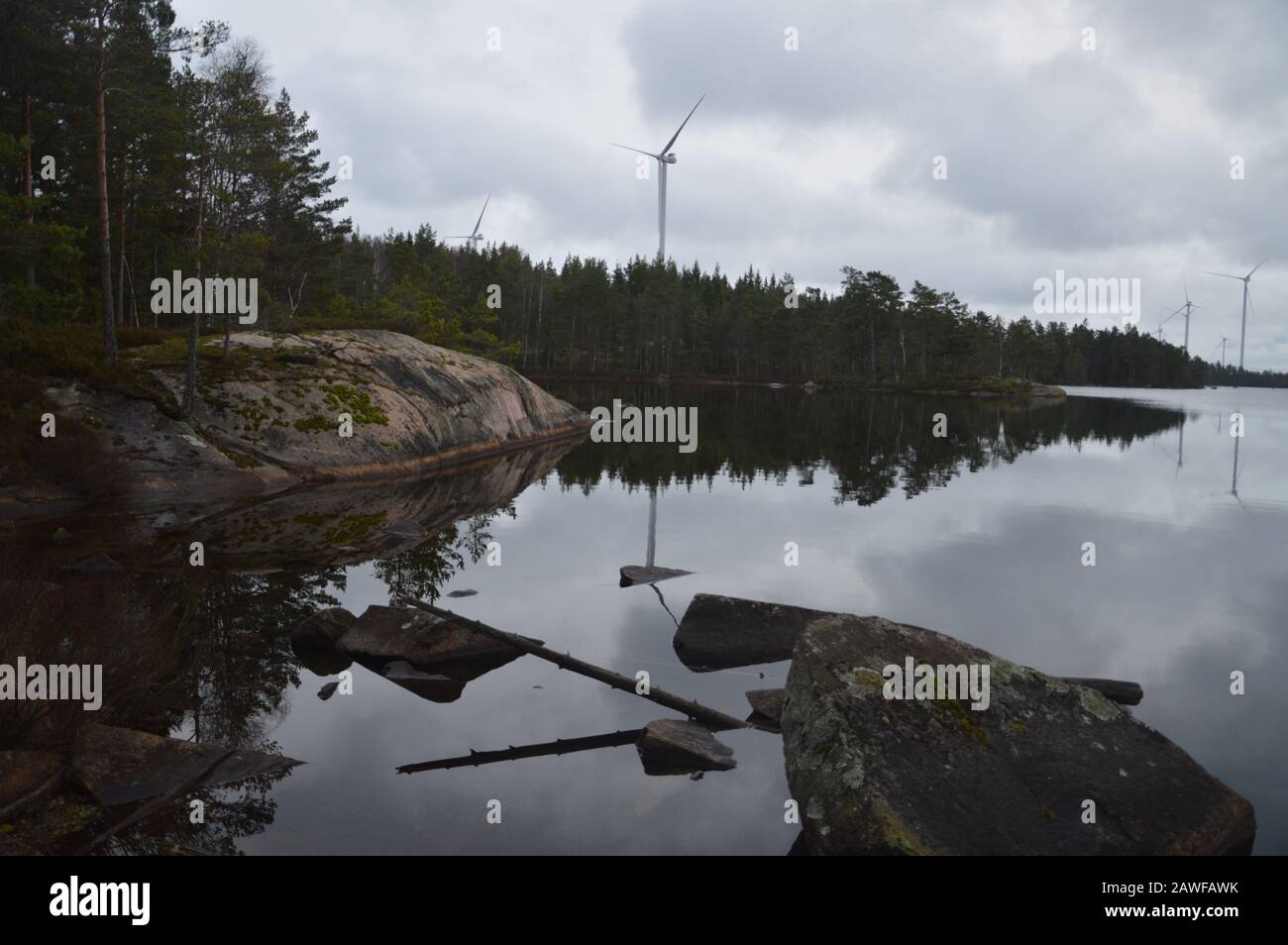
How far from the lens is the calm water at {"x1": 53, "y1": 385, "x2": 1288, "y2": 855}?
8789 millimetres

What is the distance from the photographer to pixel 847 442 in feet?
172

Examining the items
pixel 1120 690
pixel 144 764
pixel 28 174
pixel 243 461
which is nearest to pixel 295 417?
pixel 243 461

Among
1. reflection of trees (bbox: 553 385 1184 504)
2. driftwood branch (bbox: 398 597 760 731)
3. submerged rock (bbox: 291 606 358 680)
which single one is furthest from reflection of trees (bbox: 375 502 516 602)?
reflection of trees (bbox: 553 385 1184 504)

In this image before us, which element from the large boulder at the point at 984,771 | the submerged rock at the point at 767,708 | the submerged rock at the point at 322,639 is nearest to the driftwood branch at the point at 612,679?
the submerged rock at the point at 767,708

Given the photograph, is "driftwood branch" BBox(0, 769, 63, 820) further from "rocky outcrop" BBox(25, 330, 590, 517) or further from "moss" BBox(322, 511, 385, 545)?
"rocky outcrop" BBox(25, 330, 590, 517)

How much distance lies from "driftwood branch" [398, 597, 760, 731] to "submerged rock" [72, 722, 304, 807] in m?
3.80

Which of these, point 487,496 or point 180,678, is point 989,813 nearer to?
point 180,678

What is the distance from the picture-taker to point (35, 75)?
1350 inches

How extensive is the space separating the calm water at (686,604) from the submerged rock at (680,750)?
0.21m

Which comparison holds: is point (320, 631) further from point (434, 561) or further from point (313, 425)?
point (313, 425)

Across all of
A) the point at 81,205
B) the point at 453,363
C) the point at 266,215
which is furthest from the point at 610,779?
the point at 266,215

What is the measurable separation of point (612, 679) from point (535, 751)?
1838 millimetres

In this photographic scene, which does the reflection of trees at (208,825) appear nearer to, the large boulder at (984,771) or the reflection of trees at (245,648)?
the reflection of trees at (245,648)

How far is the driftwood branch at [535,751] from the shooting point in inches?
383
